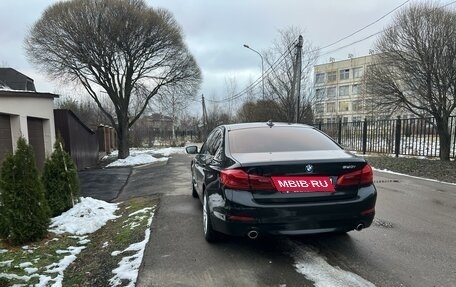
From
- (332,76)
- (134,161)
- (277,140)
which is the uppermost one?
(332,76)

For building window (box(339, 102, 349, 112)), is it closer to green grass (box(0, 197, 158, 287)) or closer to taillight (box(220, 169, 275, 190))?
green grass (box(0, 197, 158, 287))

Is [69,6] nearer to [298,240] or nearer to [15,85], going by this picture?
[15,85]

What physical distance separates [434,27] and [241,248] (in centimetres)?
1178

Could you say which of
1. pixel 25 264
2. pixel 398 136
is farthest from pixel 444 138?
pixel 25 264

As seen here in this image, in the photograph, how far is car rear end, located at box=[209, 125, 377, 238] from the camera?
379 centimetres

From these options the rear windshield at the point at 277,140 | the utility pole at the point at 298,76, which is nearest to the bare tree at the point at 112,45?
the utility pole at the point at 298,76

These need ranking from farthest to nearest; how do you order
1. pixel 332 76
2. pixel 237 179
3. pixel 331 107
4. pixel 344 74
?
pixel 331 107 → pixel 332 76 → pixel 344 74 → pixel 237 179

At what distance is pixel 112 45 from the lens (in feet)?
69.6

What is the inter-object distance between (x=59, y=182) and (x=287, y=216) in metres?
4.99

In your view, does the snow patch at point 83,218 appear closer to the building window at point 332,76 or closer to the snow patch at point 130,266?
the snow patch at point 130,266

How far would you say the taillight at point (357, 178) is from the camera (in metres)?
3.95

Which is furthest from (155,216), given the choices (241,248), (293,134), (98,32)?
(98,32)

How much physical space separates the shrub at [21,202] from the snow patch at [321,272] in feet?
12.2

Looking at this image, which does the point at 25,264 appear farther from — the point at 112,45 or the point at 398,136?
the point at 112,45
